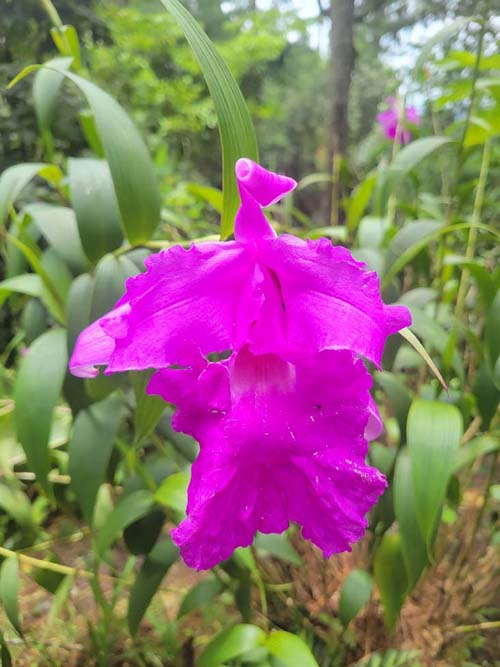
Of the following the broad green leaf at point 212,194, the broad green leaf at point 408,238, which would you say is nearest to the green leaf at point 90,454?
the broad green leaf at point 212,194

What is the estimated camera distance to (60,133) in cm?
196

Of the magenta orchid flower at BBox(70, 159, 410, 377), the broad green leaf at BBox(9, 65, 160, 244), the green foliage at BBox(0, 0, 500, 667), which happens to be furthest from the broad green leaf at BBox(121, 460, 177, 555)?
the magenta orchid flower at BBox(70, 159, 410, 377)

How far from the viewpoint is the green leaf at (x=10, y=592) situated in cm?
68

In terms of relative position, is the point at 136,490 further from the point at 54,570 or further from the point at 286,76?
the point at 286,76

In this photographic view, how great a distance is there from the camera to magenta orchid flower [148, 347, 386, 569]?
0.37m

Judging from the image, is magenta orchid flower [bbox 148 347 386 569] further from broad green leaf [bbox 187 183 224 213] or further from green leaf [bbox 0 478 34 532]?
green leaf [bbox 0 478 34 532]

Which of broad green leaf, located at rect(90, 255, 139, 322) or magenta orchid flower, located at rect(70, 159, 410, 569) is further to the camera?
broad green leaf, located at rect(90, 255, 139, 322)

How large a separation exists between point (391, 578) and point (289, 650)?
0.21 meters

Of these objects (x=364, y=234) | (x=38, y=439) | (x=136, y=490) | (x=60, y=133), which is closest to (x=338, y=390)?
(x=38, y=439)

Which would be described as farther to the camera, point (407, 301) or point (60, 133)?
point (60, 133)

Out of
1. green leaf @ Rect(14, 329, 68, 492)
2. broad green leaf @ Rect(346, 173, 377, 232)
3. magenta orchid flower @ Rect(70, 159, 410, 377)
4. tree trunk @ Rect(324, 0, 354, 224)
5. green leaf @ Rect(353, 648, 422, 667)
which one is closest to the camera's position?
magenta orchid flower @ Rect(70, 159, 410, 377)

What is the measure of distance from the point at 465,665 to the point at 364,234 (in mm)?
804

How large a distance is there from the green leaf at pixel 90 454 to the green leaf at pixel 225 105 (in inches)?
15.2

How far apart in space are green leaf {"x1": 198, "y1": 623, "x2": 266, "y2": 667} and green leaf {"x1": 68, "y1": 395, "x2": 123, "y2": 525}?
0.73 ft
